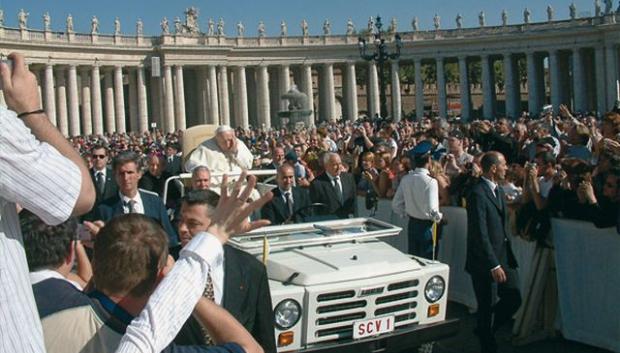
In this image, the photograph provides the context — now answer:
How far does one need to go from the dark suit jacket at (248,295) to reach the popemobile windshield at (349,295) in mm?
2138

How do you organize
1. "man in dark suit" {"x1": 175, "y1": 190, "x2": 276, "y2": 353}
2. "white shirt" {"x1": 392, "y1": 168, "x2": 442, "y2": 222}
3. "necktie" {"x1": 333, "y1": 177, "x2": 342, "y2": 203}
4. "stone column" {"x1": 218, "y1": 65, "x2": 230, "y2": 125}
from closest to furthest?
"man in dark suit" {"x1": 175, "y1": 190, "x2": 276, "y2": 353}, "white shirt" {"x1": 392, "y1": 168, "x2": 442, "y2": 222}, "necktie" {"x1": 333, "y1": 177, "x2": 342, "y2": 203}, "stone column" {"x1": 218, "y1": 65, "x2": 230, "y2": 125}

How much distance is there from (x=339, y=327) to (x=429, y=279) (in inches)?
48.4

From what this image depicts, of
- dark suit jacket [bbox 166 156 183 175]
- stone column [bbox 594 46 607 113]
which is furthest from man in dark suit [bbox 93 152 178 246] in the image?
stone column [bbox 594 46 607 113]

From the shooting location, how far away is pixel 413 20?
83375 millimetres

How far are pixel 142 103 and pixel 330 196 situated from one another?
64379 mm

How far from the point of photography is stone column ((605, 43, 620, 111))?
74125 millimetres

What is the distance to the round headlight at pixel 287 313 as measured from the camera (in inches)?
296

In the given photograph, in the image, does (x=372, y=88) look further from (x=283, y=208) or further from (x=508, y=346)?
(x=508, y=346)

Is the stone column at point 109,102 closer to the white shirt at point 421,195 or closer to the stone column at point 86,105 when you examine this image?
the stone column at point 86,105

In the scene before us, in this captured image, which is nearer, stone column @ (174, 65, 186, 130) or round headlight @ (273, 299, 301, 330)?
round headlight @ (273, 299, 301, 330)

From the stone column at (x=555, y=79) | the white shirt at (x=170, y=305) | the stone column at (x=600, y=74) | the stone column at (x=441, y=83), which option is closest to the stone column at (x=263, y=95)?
the stone column at (x=441, y=83)

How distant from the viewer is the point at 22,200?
8.86 feet

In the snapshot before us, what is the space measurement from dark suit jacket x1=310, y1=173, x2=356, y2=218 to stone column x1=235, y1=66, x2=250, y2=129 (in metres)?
67.2

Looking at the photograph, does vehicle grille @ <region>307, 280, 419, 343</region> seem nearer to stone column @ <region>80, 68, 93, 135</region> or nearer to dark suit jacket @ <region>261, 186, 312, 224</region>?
dark suit jacket @ <region>261, 186, 312, 224</region>
